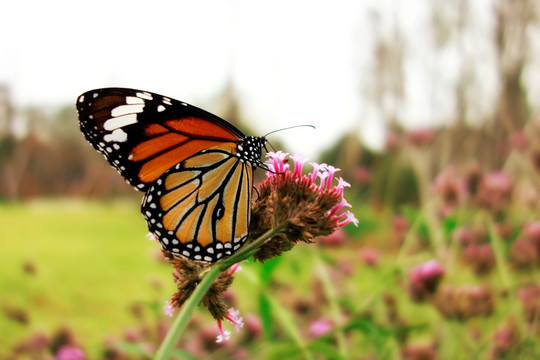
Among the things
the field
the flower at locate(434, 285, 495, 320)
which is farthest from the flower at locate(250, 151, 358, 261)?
the flower at locate(434, 285, 495, 320)

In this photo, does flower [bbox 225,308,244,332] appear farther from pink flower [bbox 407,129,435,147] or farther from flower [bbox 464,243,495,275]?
pink flower [bbox 407,129,435,147]

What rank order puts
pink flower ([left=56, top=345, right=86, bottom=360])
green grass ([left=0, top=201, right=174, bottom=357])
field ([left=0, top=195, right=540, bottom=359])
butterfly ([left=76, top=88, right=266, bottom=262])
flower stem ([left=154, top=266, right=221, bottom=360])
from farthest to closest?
green grass ([left=0, top=201, right=174, bottom=357])
pink flower ([left=56, top=345, right=86, bottom=360])
field ([left=0, top=195, right=540, bottom=359])
butterfly ([left=76, top=88, right=266, bottom=262])
flower stem ([left=154, top=266, right=221, bottom=360])

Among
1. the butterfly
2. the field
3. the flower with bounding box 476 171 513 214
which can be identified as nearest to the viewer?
the butterfly

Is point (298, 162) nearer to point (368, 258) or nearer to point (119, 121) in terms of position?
point (119, 121)

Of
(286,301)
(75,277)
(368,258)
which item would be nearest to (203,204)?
(286,301)

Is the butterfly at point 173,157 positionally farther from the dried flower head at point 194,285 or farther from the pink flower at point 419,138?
the pink flower at point 419,138

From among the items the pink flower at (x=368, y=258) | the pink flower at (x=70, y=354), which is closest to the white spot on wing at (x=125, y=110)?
the pink flower at (x=70, y=354)
